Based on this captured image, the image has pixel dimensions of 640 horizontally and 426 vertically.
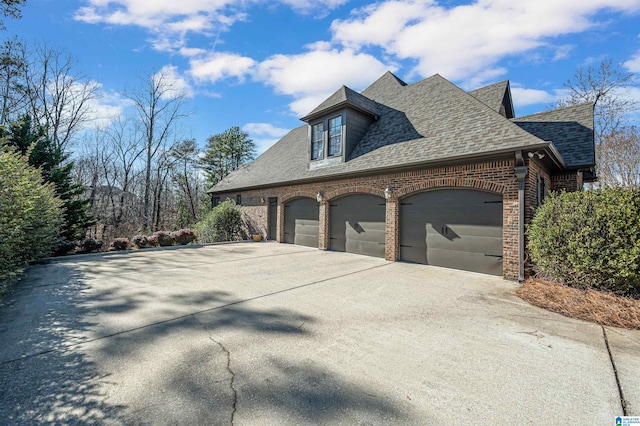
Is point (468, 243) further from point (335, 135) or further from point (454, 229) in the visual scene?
point (335, 135)

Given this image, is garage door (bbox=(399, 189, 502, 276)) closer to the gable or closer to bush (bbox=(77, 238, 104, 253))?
the gable

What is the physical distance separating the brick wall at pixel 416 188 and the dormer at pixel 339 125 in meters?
1.29

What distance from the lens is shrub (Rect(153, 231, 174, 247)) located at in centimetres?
1191

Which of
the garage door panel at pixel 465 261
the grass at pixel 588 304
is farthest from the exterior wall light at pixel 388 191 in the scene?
the grass at pixel 588 304

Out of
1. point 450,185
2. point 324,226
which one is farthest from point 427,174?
point 324,226

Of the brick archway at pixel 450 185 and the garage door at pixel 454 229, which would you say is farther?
the garage door at pixel 454 229

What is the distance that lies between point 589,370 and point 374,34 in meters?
9.35

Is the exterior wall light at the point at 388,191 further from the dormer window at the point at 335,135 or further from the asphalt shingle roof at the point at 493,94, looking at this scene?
the asphalt shingle roof at the point at 493,94

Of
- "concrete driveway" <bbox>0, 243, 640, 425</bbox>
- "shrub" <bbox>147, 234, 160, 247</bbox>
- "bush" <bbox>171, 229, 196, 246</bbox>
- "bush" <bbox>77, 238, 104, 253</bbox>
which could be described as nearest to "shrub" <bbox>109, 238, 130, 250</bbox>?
"bush" <bbox>77, 238, 104, 253</bbox>

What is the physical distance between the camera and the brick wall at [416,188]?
20.6 feet

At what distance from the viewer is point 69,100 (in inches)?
696

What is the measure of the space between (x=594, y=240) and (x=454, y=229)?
114 inches

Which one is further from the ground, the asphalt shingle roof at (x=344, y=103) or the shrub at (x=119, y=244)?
the asphalt shingle roof at (x=344, y=103)

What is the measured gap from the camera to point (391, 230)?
849 cm
